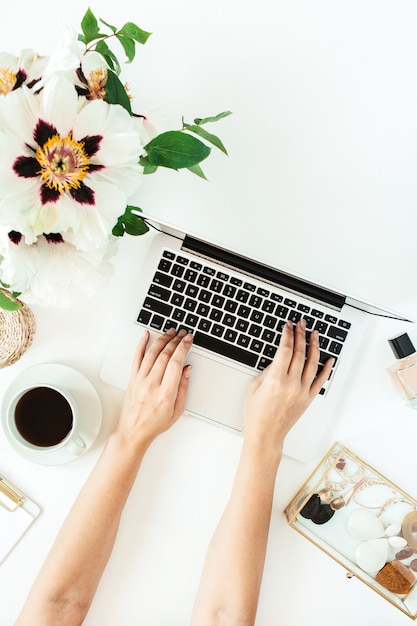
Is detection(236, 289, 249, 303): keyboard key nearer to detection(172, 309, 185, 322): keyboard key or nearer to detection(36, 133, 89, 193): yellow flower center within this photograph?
detection(172, 309, 185, 322): keyboard key

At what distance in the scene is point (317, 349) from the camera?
0.81 metres

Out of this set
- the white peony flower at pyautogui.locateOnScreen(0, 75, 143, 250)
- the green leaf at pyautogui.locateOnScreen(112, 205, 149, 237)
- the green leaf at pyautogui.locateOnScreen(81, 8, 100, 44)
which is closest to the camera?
the white peony flower at pyautogui.locateOnScreen(0, 75, 143, 250)

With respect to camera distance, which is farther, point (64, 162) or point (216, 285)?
point (216, 285)

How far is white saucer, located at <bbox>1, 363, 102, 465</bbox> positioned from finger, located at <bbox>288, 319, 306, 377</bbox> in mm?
326

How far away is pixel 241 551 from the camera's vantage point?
80 centimetres

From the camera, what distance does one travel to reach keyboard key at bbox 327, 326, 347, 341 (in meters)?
0.81

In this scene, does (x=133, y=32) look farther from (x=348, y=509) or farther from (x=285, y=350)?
(x=348, y=509)

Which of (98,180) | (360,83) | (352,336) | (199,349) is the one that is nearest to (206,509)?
(199,349)

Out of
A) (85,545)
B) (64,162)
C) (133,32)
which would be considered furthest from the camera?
(85,545)

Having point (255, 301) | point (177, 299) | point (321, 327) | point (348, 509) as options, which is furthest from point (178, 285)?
point (348, 509)

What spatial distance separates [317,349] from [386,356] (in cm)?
13

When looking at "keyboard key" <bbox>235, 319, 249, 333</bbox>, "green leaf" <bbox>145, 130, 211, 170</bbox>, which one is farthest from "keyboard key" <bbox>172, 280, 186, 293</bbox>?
"green leaf" <bbox>145, 130, 211, 170</bbox>

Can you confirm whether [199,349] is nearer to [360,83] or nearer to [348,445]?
[348,445]

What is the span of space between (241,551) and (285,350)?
1.07ft
